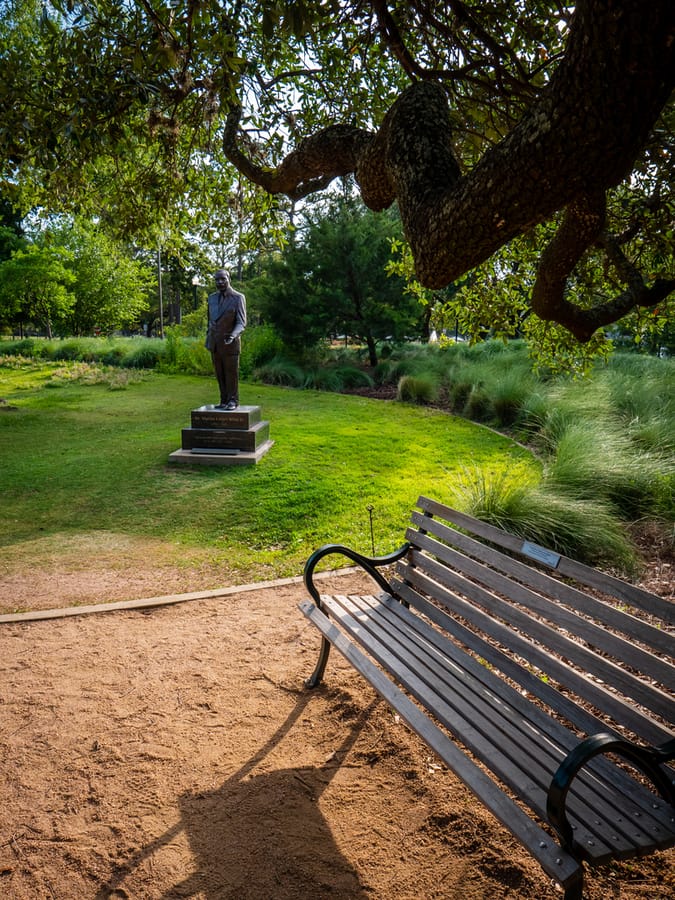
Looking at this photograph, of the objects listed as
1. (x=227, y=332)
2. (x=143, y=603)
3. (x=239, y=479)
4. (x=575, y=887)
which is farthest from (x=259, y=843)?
(x=227, y=332)

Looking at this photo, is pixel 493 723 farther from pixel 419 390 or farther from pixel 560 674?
pixel 419 390

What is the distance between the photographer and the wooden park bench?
1.74m

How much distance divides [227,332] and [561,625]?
8181mm

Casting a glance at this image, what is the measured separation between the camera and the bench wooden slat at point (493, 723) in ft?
5.86

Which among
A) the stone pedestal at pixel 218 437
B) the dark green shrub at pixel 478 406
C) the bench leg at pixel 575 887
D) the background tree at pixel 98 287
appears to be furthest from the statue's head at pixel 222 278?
the background tree at pixel 98 287

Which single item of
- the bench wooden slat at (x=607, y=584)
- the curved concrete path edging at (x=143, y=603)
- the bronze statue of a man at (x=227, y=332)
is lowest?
the curved concrete path edging at (x=143, y=603)

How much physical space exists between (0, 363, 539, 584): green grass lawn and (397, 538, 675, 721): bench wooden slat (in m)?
2.31

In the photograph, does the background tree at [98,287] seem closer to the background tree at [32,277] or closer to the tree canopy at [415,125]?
the background tree at [32,277]

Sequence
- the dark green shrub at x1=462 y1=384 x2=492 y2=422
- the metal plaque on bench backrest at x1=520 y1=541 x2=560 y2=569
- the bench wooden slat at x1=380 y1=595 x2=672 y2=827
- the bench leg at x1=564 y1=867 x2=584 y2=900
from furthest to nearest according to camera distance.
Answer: the dark green shrub at x1=462 y1=384 x2=492 y2=422 < the metal plaque on bench backrest at x1=520 y1=541 x2=560 y2=569 < the bench wooden slat at x1=380 y1=595 x2=672 y2=827 < the bench leg at x1=564 y1=867 x2=584 y2=900

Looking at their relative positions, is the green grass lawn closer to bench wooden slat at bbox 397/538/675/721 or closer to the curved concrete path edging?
the curved concrete path edging

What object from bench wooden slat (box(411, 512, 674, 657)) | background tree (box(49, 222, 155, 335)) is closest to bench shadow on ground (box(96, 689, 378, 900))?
bench wooden slat (box(411, 512, 674, 657))

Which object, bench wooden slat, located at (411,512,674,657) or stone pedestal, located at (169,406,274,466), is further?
stone pedestal, located at (169,406,274,466)

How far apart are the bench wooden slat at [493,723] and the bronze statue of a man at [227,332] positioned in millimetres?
6758

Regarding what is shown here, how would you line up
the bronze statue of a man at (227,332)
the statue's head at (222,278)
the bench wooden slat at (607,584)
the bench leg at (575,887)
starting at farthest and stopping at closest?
the bronze statue of a man at (227,332)
the statue's head at (222,278)
the bench wooden slat at (607,584)
the bench leg at (575,887)
